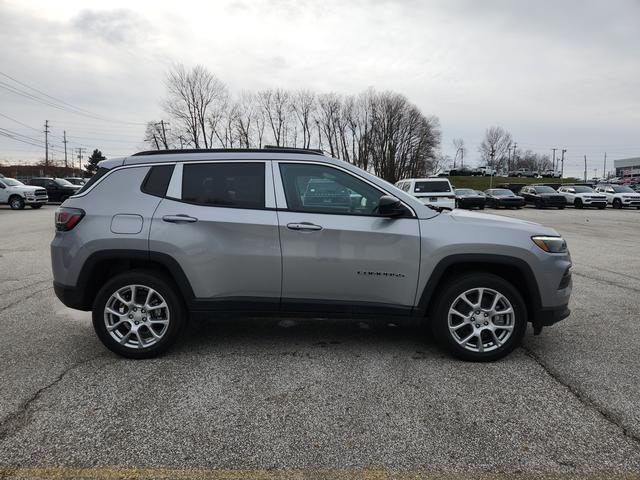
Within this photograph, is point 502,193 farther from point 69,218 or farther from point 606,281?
point 69,218

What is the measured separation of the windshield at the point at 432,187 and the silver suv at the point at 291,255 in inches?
604

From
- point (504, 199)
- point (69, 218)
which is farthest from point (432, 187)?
point (69, 218)

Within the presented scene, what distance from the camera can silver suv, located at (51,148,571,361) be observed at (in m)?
3.78

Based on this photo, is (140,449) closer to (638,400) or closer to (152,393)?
(152,393)

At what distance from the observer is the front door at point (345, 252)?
12.4ft

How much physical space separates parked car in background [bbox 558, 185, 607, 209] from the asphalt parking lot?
31.6 metres

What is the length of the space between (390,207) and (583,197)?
34128 millimetres

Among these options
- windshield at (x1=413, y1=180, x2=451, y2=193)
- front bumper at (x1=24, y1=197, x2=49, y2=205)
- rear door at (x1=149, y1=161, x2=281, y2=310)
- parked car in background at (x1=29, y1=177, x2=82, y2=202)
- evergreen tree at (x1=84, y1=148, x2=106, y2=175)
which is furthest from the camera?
evergreen tree at (x1=84, y1=148, x2=106, y2=175)

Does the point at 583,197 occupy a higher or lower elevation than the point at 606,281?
higher

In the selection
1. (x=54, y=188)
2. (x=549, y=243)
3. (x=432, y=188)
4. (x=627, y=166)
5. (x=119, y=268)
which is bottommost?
(x=119, y=268)

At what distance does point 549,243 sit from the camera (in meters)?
3.88

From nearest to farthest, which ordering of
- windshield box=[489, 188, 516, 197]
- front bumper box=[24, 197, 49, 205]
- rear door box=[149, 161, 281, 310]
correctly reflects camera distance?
rear door box=[149, 161, 281, 310]
front bumper box=[24, 197, 49, 205]
windshield box=[489, 188, 516, 197]

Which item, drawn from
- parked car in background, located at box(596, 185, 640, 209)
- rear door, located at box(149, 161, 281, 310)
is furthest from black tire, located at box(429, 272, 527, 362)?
parked car in background, located at box(596, 185, 640, 209)

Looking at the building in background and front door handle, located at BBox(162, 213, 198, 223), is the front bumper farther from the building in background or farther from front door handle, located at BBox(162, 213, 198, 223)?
the building in background
